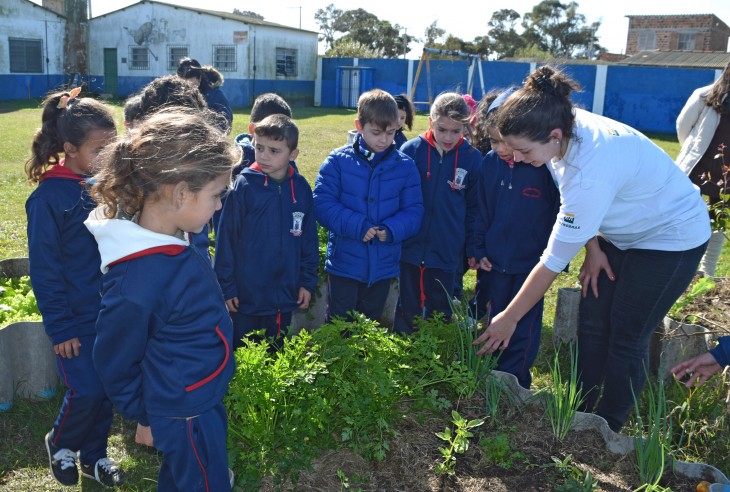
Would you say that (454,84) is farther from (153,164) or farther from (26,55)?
(153,164)

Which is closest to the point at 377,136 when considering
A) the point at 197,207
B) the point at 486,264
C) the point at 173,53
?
the point at 486,264

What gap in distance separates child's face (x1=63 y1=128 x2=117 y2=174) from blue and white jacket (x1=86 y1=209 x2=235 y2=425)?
82 cm

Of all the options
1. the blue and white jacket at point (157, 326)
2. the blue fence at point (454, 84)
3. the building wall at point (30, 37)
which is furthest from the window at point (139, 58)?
the blue and white jacket at point (157, 326)

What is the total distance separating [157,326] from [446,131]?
259cm

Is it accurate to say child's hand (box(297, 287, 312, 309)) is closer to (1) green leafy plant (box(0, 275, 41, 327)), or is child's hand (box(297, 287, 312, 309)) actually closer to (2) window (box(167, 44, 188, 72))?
(1) green leafy plant (box(0, 275, 41, 327))

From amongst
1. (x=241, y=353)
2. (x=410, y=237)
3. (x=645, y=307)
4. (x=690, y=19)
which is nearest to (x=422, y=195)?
(x=410, y=237)

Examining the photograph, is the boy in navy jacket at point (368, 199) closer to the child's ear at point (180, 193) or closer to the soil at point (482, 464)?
the soil at point (482, 464)

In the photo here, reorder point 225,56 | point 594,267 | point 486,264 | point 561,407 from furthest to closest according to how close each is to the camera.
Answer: point 225,56 < point 486,264 < point 594,267 < point 561,407

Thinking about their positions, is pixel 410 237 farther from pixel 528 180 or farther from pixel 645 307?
pixel 645 307

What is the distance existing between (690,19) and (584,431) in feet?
165

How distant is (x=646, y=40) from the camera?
47.3 m

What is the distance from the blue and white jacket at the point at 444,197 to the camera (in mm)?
4180

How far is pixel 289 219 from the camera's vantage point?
3.67 metres

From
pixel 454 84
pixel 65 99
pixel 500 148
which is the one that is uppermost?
pixel 454 84
